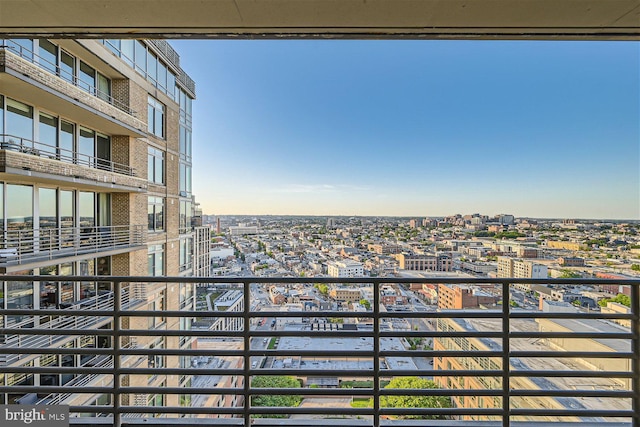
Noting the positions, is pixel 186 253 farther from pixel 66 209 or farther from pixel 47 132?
pixel 47 132

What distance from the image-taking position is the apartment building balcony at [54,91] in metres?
4.68

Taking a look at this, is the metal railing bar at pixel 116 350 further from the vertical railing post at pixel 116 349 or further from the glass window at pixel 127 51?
the glass window at pixel 127 51

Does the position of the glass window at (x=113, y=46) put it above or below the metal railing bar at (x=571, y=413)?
above

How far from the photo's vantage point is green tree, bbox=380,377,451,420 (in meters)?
1.48

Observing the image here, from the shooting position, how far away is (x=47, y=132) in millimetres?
6012

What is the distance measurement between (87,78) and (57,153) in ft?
7.41

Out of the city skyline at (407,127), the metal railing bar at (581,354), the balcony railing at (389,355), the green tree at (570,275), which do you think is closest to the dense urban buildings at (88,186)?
the city skyline at (407,127)

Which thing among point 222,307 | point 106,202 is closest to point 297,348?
point 222,307

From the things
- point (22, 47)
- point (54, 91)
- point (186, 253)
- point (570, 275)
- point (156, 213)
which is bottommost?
point (186, 253)

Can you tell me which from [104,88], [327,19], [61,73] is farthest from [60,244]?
[327,19]

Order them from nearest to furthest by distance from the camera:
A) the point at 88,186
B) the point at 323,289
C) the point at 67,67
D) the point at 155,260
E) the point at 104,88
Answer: the point at 323,289 < the point at 67,67 < the point at 88,186 < the point at 104,88 < the point at 155,260

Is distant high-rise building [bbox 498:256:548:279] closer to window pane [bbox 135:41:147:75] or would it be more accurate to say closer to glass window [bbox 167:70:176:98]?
window pane [bbox 135:41:147:75]

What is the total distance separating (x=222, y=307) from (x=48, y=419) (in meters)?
0.98

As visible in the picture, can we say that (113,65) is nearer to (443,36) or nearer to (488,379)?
(443,36)
